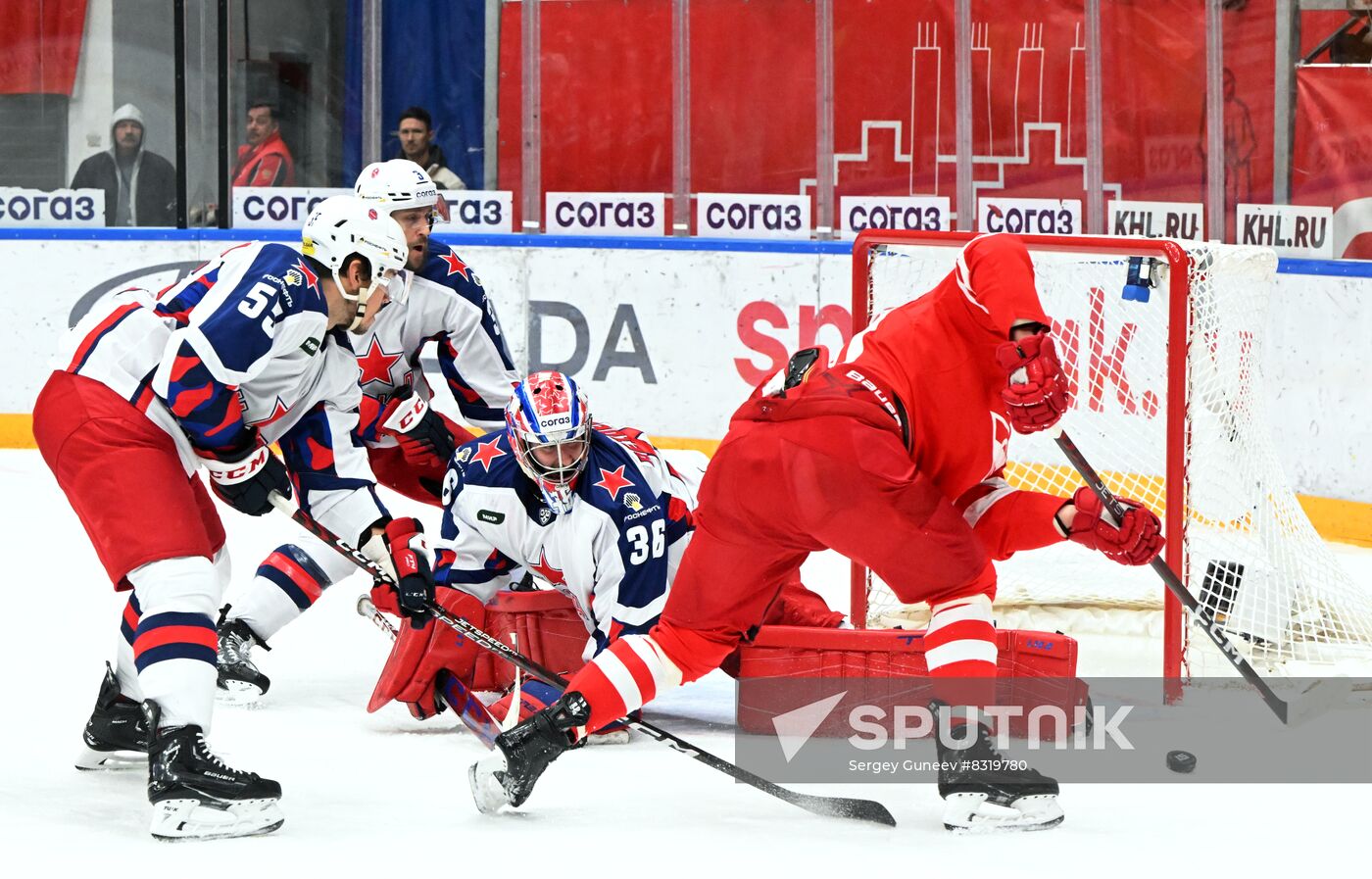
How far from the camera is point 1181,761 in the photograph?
324 centimetres

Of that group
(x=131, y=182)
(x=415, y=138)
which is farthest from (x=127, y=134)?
(x=415, y=138)

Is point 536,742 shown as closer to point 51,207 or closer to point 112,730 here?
point 112,730

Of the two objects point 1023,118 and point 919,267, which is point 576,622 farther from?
point 1023,118

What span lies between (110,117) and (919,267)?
4.03 meters

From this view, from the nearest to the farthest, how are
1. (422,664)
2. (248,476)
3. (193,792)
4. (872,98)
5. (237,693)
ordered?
(193,792)
(248,476)
(422,664)
(237,693)
(872,98)

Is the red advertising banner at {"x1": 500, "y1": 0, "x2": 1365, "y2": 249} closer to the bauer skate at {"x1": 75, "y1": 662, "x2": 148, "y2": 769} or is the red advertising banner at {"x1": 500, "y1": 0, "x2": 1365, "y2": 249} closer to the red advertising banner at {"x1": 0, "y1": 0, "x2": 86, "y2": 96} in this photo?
the red advertising banner at {"x1": 0, "y1": 0, "x2": 86, "y2": 96}

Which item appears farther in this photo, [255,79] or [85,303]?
[255,79]

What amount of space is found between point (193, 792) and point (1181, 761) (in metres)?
1.70

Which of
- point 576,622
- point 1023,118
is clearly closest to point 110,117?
point 1023,118

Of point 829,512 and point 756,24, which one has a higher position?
point 756,24

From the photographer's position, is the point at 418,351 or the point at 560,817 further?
the point at 418,351

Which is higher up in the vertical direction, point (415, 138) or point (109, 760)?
point (415, 138)

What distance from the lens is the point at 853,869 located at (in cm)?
271

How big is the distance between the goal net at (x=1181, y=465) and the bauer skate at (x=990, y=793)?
37.3 inches
